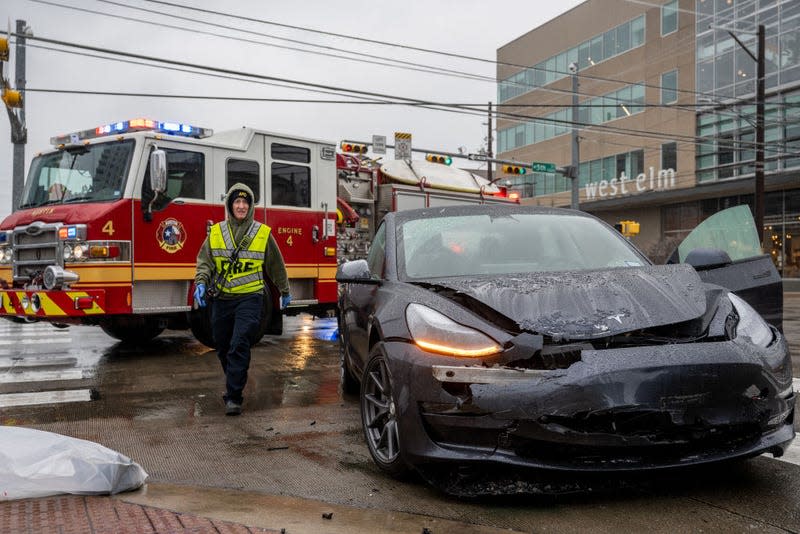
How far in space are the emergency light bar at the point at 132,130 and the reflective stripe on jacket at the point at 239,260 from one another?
3.38 meters

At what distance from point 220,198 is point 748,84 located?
2867 centimetres

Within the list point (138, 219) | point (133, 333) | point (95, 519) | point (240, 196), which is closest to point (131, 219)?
point (138, 219)

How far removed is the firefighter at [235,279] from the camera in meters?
5.97

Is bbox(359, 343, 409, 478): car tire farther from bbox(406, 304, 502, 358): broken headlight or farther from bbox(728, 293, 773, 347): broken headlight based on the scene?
bbox(728, 293, 773, 347): broken headlight

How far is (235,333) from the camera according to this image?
5.93 m

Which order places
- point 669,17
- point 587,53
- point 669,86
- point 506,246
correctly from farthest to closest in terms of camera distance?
point 587,53
point 669,86
point 669,17
point 506,246

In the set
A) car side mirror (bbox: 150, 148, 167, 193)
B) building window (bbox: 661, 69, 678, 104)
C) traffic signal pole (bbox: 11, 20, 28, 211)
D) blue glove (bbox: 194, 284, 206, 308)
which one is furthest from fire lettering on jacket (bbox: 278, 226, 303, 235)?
building window (bbox: 661, 69, 678, 104)

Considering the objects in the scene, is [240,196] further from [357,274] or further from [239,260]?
[357,274]

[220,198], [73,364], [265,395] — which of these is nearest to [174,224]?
[220,198]

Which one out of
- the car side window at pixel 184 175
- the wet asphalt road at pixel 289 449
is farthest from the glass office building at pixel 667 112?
the wet asphalt road at pixel 289 449

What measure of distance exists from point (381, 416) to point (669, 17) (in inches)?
1435

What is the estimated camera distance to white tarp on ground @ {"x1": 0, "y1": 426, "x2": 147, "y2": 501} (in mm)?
3354

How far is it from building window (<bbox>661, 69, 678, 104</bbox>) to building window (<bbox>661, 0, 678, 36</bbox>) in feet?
6.47

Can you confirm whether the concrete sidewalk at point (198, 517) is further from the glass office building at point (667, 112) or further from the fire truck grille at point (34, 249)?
the glass office building at point (667, 112)
